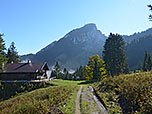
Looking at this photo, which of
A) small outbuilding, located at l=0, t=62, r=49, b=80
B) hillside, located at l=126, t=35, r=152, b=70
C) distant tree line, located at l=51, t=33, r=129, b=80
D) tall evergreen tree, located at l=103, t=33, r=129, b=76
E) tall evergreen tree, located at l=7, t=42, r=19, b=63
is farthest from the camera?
hillside, located at l=126, t=35, r=152, b=70

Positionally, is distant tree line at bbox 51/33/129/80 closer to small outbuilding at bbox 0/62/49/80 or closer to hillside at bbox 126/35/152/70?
small outbuilding at bbox 0/62/49/80

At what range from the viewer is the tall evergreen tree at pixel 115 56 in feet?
130

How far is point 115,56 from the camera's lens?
4047 centimetres

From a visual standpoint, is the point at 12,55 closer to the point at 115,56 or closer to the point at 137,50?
the point at 115,56

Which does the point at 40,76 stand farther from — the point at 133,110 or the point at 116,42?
the point at 133,110

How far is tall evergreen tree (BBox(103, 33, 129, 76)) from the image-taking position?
3951cm

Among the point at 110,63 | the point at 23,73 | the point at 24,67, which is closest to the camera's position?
the point at 23,73

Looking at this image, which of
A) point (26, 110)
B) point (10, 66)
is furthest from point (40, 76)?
point (26, 110)

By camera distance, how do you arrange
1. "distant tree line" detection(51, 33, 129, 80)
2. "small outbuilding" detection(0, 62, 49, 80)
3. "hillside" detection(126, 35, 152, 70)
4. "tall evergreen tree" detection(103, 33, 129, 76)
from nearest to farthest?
"small outbuilding" detection(0, 62, 49, 80) → "tall evergreen tree" detection(103, 33, 129, 76) → "distant tree line" detection(51, 33, 129, 80) → "hillside" detection(126, 35, 152, 70)

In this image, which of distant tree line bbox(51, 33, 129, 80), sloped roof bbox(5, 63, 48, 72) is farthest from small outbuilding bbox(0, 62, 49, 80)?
distant tree line bbox(51, 33, 129, 80)

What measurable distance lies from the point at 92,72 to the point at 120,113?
33.1 meters

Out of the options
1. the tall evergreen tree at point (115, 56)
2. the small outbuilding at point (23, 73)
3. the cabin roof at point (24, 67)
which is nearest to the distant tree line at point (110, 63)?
the tall evergreen tree at point (115, 56)

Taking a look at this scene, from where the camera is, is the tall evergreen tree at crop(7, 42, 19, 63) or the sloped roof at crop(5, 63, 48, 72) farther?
the tall evergreen tree at crop(7, 42, 19, 63)

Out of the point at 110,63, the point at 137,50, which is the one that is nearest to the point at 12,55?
the point at 110,63
